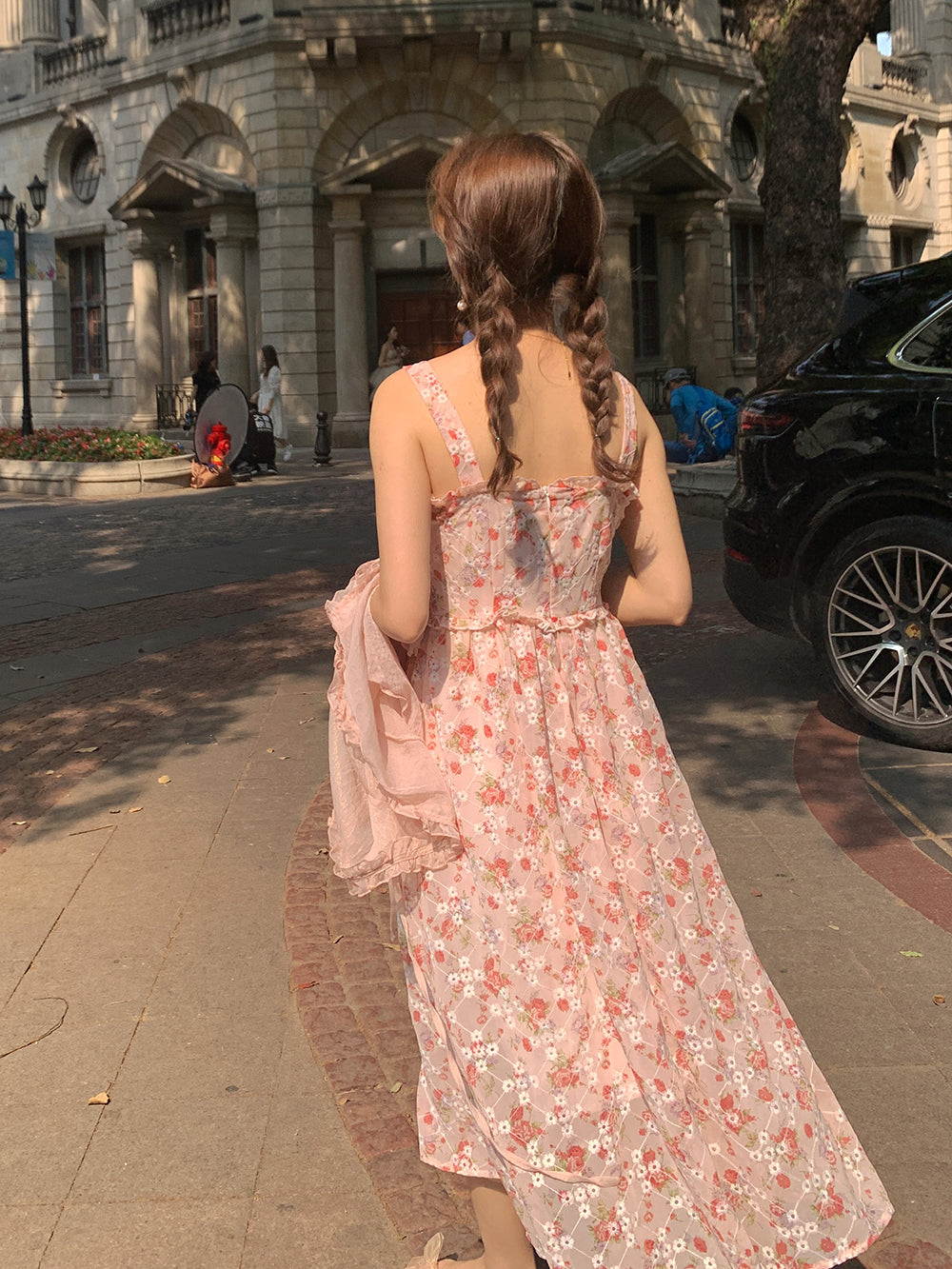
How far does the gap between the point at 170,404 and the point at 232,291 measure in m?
3.08

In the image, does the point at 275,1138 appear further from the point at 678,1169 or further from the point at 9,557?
the point at 9,557

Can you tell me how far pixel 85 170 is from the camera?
97.9ft

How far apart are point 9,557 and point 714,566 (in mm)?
5827

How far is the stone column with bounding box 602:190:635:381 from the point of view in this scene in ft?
81.9

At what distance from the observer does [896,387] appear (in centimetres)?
590

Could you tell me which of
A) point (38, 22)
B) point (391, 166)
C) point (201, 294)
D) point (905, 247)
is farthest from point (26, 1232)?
point (905, 247)

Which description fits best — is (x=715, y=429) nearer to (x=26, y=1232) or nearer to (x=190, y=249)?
(x=190, y=249)

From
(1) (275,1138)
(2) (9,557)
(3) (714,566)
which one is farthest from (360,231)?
(1) (275,1138)

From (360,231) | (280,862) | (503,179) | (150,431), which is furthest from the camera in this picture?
(150,431)

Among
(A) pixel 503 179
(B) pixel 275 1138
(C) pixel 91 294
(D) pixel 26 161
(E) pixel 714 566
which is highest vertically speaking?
(D) pixel 26 161

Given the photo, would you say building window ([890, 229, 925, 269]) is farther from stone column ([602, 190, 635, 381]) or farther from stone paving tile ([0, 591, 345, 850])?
stone paving tile ([0, 591, 345, 850])

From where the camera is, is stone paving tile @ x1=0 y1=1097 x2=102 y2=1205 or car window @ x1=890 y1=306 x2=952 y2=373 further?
car window @ x1=890 y1=306 x2=952 y2=373

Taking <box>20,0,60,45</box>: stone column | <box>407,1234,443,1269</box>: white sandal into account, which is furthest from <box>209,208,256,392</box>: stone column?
<box>407,1234,443,1269</box>: white sandal

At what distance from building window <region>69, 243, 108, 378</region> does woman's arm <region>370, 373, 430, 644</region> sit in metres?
28.8
